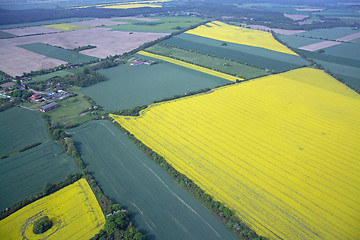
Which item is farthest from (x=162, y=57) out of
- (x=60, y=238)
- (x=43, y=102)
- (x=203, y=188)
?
(x=60, y=238)

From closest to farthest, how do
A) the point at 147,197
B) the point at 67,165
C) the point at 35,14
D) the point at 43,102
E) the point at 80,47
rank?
the point at 147,197 → the point at 67,165 → the point at 43,102 → the point at 80,47 → the point at 35,14

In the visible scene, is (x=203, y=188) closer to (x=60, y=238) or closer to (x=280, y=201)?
(x=280, y=201)

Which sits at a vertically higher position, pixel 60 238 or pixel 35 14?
pixel 35 14

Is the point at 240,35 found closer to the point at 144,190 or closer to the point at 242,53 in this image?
the point at 242,53

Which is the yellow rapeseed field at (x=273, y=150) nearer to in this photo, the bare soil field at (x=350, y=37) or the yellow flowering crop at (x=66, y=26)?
the bare soil field at (x=350, y=37)

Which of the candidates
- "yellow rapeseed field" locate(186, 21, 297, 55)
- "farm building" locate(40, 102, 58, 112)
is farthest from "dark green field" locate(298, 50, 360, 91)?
"farm building" locate(40, 102, 58, 112)

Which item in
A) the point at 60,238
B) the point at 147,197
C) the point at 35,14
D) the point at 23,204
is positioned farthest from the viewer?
the point at 35,14

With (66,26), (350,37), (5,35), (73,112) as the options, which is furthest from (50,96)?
(350,37)
